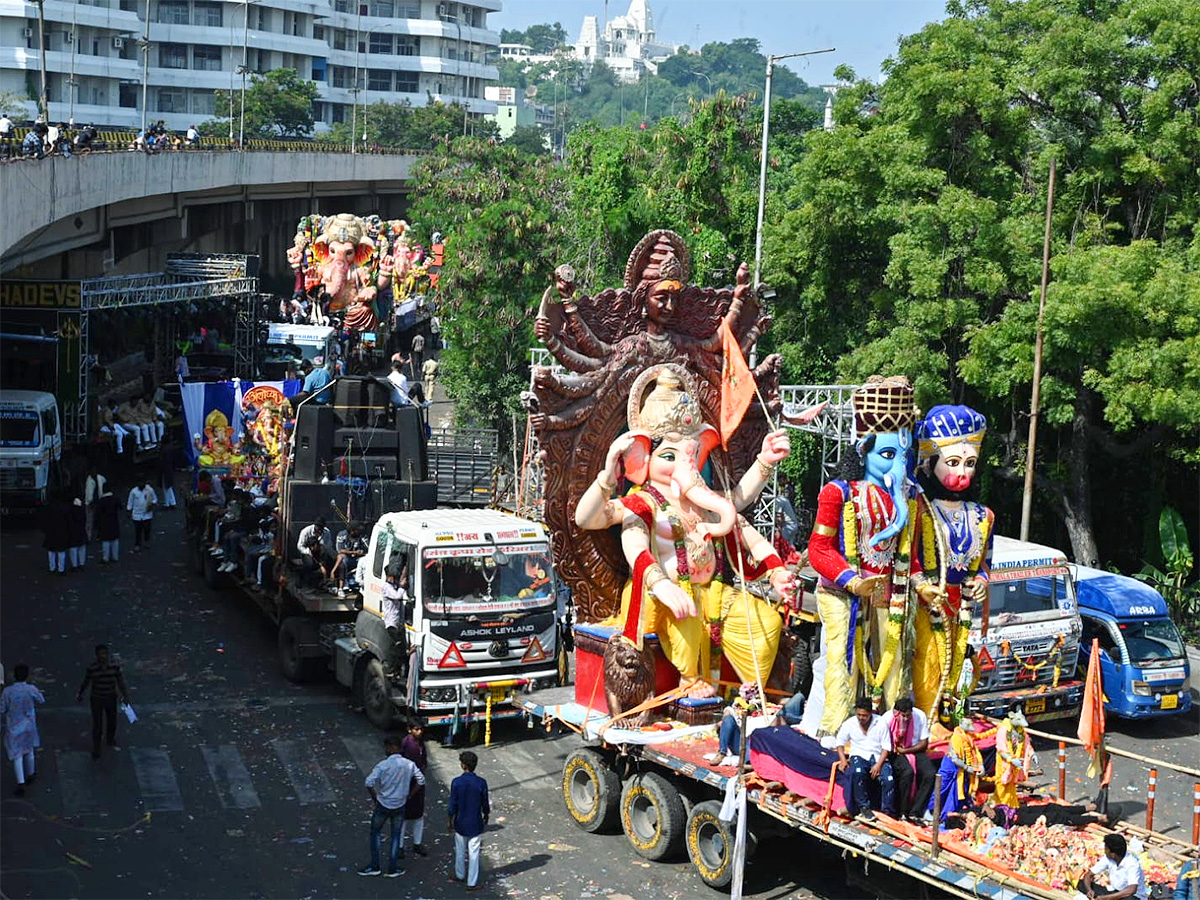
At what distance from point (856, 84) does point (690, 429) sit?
49.0ft

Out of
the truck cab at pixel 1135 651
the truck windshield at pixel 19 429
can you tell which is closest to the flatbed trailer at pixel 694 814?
the truck cab at pixel 1135 651

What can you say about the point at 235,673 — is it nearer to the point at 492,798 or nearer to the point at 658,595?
the point at 492,798

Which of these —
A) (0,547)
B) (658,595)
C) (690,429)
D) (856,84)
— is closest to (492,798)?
(658,595)

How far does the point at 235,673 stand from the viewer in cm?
1966

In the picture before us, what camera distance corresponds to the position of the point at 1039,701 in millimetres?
17984

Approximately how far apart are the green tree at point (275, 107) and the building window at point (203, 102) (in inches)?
376

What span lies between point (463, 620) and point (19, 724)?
4507 mm

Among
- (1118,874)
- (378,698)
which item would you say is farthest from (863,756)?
(378,698)

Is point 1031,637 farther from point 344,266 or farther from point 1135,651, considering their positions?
point 344,266

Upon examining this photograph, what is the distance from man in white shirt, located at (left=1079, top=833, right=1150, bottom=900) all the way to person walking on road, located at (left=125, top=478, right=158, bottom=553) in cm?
1875

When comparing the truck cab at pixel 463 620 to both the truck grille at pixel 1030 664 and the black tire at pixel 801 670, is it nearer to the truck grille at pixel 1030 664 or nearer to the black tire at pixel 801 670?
the black tire at pixel 801 670

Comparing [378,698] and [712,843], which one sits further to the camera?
[378,698]

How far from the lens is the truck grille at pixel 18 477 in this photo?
26516 millimetres

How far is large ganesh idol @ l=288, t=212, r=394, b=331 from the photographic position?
47.2 meters
